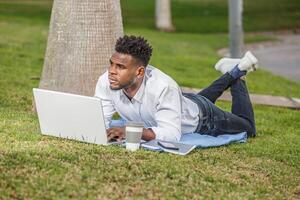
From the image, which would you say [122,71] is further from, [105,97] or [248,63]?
[248,63]

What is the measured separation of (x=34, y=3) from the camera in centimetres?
3534

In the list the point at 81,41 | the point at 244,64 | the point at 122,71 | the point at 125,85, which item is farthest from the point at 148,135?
the point at 81,41

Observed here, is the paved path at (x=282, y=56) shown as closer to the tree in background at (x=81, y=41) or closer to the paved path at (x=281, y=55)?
the paved path at (x=281, y=55)

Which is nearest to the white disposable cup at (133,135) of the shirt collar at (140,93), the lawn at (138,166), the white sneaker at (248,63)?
the lawn at (138,166)

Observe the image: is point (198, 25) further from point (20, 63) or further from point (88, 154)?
point (88, 154)

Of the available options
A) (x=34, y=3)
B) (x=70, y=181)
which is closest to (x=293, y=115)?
→ (x=70, y=181)

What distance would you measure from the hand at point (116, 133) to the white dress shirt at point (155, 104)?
0.26 metres

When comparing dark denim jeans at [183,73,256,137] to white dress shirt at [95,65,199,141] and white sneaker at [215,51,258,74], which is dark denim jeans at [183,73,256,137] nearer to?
white sneaker at [215,51,258,74]

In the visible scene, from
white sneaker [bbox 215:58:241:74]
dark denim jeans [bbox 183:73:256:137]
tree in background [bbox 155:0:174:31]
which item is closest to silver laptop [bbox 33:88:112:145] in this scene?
dark denim jeans [bbox 183:73:256:137]

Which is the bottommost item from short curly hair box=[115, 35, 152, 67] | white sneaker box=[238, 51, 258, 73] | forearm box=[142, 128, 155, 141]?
forearm box=[142, 128, 155, 141]

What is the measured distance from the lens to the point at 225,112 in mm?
8016

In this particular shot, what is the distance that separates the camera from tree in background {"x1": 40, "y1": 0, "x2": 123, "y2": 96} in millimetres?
8906

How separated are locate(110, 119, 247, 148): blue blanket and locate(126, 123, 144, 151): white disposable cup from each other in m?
0.69

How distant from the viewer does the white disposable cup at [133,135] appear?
6.68 metres
